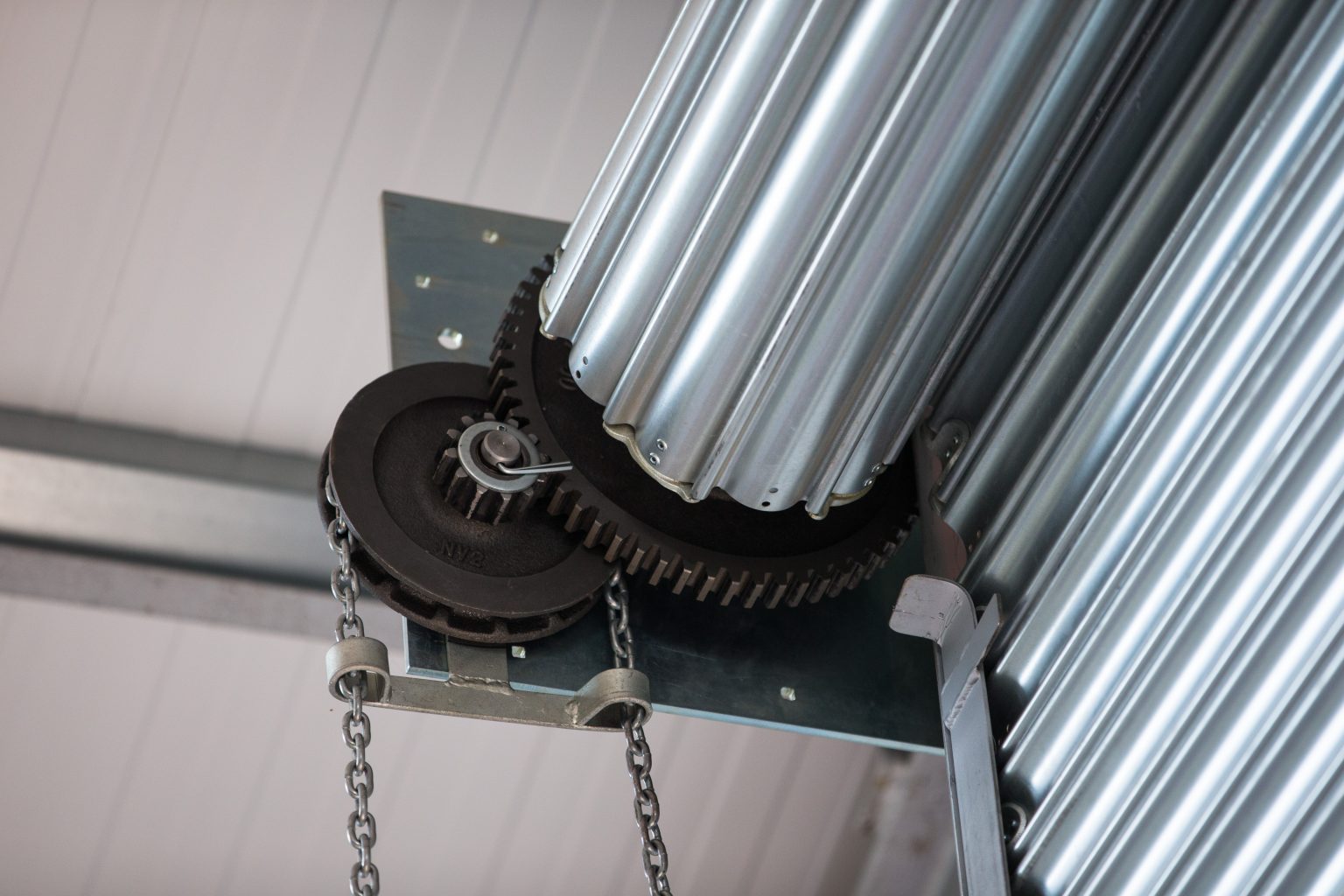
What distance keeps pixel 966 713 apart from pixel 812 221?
1.61 feet

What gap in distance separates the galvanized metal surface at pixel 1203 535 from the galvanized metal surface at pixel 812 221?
13cm

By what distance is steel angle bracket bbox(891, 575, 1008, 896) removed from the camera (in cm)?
121

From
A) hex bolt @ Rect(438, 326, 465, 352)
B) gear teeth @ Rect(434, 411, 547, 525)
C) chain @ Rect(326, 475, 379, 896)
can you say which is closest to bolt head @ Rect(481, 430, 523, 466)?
gear teeth @ Rect(434, 411, 547, 525)

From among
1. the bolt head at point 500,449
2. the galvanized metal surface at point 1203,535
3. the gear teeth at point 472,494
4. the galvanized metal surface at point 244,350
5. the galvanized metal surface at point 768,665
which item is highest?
the galvanized metal surface at point 1203,535

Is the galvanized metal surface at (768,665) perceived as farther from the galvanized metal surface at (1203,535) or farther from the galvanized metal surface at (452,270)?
the galvanized metal surface at (452,270)

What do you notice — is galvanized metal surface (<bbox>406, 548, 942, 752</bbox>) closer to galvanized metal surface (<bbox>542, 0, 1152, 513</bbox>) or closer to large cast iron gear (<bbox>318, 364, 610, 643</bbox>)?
large cast iron gear (<bbox>318, 364, 610, 643</bbox>)

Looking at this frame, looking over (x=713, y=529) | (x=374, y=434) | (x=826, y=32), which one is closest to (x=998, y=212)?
(x=826, y=32)

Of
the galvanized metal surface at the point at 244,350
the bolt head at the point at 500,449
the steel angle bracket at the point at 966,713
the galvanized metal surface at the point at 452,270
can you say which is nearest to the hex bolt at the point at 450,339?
the galvanized metal surface at the point at 452,270

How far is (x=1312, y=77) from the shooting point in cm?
107

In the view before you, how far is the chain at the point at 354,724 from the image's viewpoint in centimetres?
108

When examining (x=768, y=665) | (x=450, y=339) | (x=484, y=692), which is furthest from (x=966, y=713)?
(x=450, y=339)

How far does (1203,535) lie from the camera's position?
1098mm

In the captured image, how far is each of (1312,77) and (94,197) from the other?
2.78m

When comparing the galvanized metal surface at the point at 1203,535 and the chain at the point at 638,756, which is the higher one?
the galvanized metal surface at the point at 1203,535
